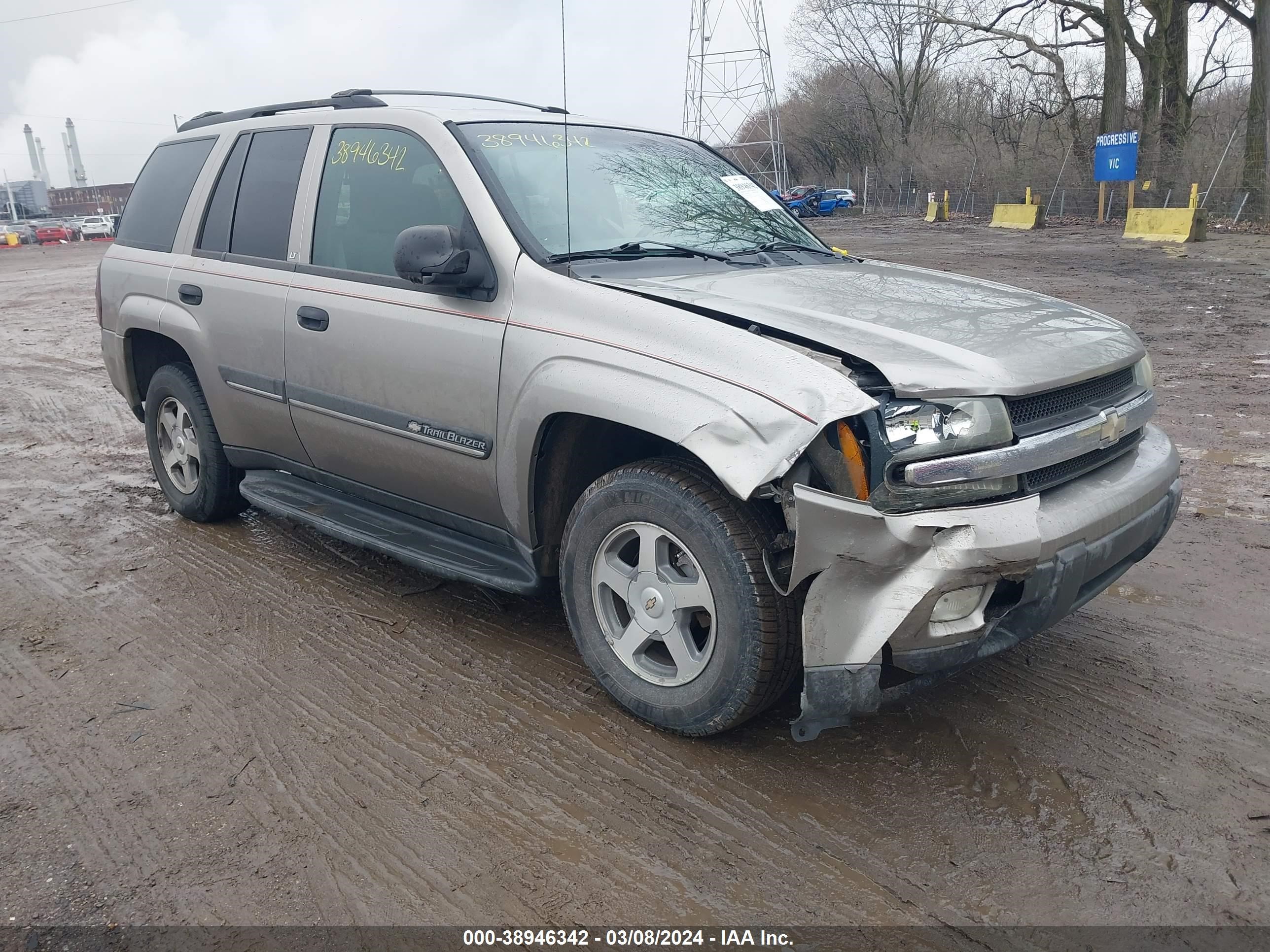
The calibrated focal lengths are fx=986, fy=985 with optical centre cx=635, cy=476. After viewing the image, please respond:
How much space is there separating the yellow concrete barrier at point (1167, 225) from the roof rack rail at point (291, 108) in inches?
841

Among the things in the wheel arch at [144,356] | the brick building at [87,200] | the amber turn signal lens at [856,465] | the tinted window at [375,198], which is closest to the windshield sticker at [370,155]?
the tinted window at [375,198]

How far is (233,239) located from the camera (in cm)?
457

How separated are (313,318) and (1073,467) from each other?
292cm

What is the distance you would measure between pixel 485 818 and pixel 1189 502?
4.15 meters

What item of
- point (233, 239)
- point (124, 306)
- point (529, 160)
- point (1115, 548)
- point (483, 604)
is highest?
point (529, 160)

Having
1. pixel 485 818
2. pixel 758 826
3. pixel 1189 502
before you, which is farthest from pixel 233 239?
pixel 1189 502

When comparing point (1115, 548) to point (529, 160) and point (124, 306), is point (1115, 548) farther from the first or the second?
point (124, 306)

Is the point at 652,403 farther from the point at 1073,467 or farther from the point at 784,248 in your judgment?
the point at 784,248

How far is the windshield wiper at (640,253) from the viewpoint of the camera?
3.44m

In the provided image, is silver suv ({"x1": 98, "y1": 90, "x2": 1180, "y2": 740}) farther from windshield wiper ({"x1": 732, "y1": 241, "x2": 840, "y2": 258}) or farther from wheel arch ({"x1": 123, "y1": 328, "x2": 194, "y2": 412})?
wheel arch ({"x1": 123, "y1": 328, "x2": 194, "y2": 412})

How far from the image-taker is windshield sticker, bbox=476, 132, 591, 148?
3.76 meters

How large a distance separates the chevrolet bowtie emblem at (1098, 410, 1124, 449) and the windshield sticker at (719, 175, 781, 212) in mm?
1875

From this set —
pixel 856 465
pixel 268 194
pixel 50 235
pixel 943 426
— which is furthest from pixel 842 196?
pixel 856 465

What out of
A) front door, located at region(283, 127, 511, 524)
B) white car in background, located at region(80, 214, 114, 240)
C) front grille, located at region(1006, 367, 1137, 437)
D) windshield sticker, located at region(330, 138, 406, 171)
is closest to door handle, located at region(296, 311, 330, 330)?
front door, located at region(283, 127, 511, 524)
